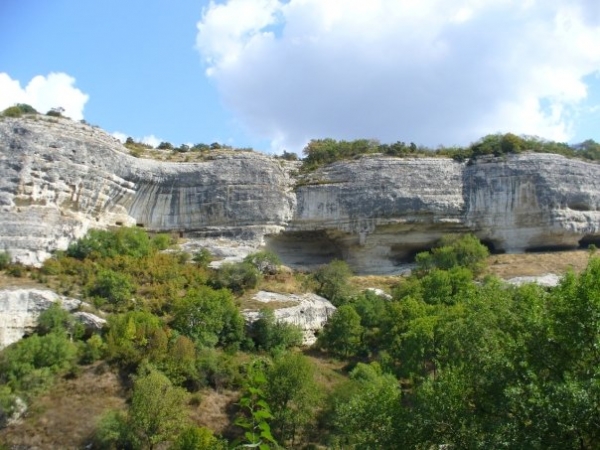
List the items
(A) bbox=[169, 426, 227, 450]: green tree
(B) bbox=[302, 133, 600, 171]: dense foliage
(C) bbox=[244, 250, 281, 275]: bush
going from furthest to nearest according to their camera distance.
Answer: (B) bbox=[302, 133, 600, 171]: dense foliage, (C) bbox=[244, 250, 281, 275]: bush, (A) bbox=[169, 426, 227, 450]: green tree

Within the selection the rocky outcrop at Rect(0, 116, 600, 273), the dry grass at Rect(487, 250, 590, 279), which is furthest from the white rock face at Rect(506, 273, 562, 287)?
the rocky outcrop at Rect(0, 116, 600, 273)

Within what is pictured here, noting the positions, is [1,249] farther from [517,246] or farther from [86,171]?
[517,246]

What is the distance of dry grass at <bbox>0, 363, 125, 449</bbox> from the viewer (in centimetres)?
2641

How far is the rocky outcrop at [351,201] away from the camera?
156 feet

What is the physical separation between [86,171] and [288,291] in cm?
1558

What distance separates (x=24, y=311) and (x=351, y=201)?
2402 cm

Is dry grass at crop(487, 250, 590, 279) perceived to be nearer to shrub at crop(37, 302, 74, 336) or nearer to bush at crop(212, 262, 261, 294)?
bush at crop(212, 262, 261, 294)

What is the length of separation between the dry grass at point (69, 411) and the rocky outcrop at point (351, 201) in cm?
1685

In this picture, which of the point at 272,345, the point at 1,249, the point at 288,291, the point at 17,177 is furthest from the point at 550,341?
the point at 17,177

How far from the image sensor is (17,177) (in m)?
42.4

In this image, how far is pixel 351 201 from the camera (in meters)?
49.7

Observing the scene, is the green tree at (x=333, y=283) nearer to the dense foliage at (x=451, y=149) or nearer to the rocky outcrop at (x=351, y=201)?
the rocky outcrop at (x=351, y=201)

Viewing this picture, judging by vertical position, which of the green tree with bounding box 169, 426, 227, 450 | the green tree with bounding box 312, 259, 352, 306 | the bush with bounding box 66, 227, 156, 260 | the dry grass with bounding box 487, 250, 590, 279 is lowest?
the green tree with bounding box 169, 426, 227, 450

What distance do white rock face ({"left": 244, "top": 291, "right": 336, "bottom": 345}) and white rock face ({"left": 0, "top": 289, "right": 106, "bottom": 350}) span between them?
821 centimetres
